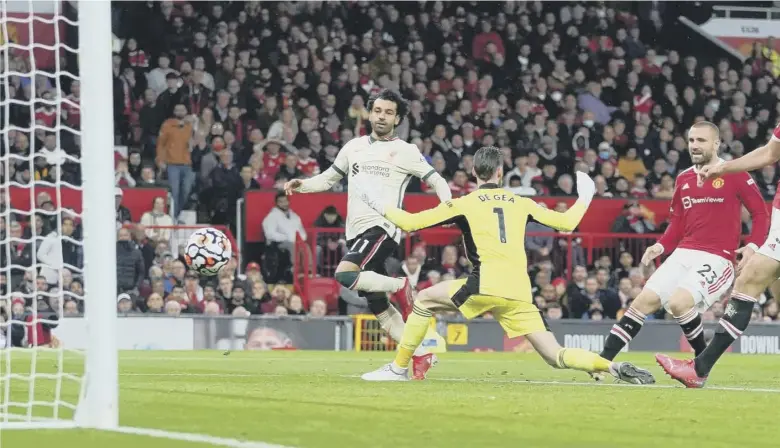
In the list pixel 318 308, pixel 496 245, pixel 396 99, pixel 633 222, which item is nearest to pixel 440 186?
pixel 396 99

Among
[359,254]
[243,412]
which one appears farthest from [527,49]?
[243,412]

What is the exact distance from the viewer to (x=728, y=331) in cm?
1042

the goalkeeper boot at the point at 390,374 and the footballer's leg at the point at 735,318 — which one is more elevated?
the footballer's leg at the point at 735,318

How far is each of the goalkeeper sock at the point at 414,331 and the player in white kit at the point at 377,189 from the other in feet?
4.36

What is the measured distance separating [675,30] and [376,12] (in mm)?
6571

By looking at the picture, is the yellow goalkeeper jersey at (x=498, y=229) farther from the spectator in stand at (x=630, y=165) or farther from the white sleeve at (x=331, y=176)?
the spectator in stand at (x=630, y=165)

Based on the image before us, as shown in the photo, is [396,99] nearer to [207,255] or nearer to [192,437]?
[207,255]

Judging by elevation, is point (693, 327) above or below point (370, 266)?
below

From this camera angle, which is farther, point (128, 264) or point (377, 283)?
point (128, 264)

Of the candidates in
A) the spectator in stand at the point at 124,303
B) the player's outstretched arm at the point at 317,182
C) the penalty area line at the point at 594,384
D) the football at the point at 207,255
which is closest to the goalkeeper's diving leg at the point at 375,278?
the player's outstretched arm at the point at 317,182

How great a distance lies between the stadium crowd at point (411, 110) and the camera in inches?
820

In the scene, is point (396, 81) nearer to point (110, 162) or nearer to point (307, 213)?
point (307, 213)

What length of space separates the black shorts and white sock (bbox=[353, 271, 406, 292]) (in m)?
0.14

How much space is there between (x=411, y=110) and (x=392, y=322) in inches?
505
